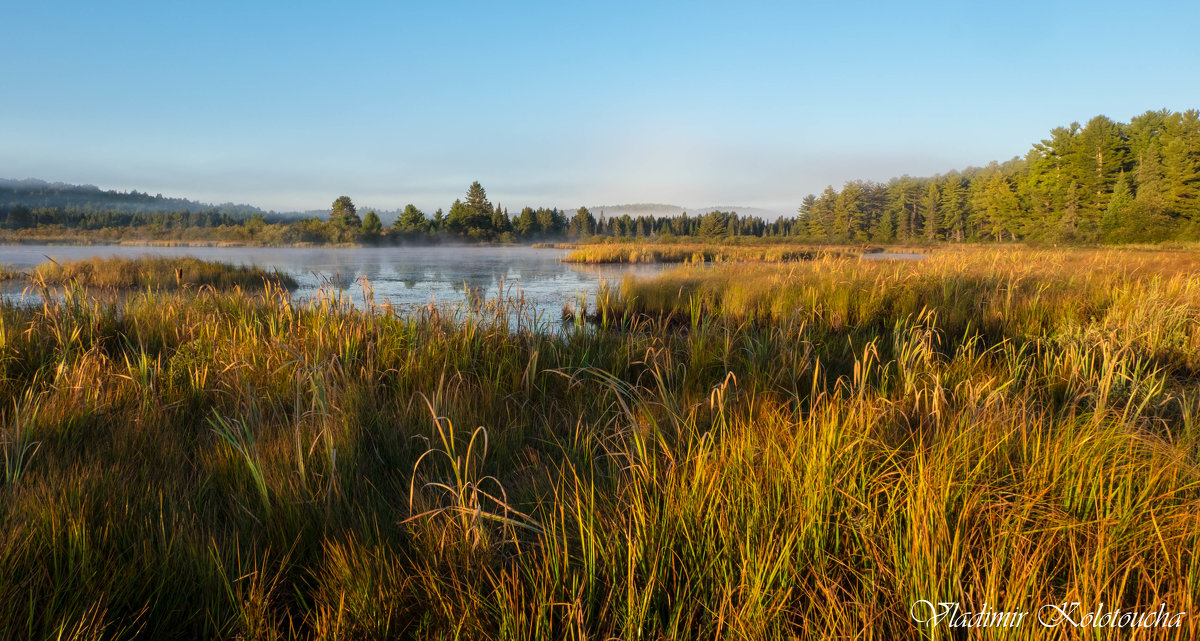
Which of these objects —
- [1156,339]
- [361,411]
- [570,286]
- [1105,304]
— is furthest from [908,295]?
[570,286]

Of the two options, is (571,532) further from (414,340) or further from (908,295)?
(908,295)

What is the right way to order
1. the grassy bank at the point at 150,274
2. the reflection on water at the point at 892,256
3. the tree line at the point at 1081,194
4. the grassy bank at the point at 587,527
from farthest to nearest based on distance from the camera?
the tree line at the point at 1081,194 < the reflection on water at the point at 892,256 < the grassy bank at the point at 150,274 < the grassy bank at the point at 587,527

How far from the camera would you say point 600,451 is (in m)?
2.19

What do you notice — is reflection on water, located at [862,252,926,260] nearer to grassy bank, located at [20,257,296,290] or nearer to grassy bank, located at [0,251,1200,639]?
grassy bank, located at [20,257,296,290]

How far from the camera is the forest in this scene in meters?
34.5

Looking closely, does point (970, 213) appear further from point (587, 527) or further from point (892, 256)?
point (587, 527)

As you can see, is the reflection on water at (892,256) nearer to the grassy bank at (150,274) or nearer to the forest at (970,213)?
the forest at (970,213)

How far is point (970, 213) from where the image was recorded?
187 ft

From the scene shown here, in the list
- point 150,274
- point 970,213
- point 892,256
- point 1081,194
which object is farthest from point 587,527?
point 970,213

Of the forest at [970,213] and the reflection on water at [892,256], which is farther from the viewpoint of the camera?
the forest at [970,213]

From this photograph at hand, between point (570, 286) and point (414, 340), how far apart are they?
974 cm

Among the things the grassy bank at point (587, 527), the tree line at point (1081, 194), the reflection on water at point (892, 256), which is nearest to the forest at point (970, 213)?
the tree line at point (1081, 194)

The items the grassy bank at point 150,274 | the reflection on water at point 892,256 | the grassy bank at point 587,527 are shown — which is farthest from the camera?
the reflection on water at point 892,256

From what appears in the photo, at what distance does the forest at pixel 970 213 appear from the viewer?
3450 cm
